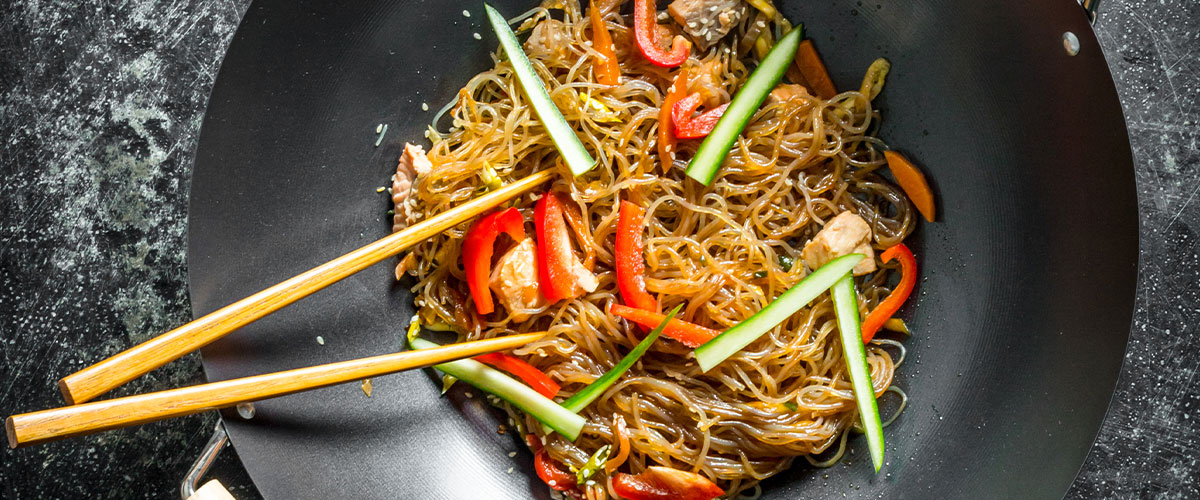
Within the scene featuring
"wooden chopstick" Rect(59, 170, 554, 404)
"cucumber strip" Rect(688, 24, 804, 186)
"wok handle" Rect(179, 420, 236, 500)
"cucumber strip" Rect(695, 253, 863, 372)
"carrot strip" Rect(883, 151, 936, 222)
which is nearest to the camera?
"wooden chopstick" Rect(59, 170, 554, 404)

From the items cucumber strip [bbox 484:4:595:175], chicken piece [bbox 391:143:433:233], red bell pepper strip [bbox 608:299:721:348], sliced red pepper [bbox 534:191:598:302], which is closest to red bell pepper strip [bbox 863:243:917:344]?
red bell pepper strip [bbox 608:299:721:348]

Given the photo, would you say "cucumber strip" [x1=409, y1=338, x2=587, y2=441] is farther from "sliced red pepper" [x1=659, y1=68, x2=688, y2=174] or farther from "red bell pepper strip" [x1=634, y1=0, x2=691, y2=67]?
"red bell pepper strip" [x1=634, y1=0, x2=691, y2=67]

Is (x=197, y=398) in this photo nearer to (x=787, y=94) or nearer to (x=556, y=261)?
(x=556, y=261)

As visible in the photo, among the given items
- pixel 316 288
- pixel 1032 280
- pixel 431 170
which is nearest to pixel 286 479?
pixel 316 288

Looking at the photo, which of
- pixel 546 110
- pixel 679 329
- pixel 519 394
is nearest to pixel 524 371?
pixel 519 394

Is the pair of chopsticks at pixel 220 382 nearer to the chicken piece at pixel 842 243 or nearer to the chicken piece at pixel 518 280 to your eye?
the chicken piece at pixel 518 280

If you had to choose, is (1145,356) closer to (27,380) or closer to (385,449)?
(385,449)

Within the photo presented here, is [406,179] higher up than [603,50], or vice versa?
[603,50]
